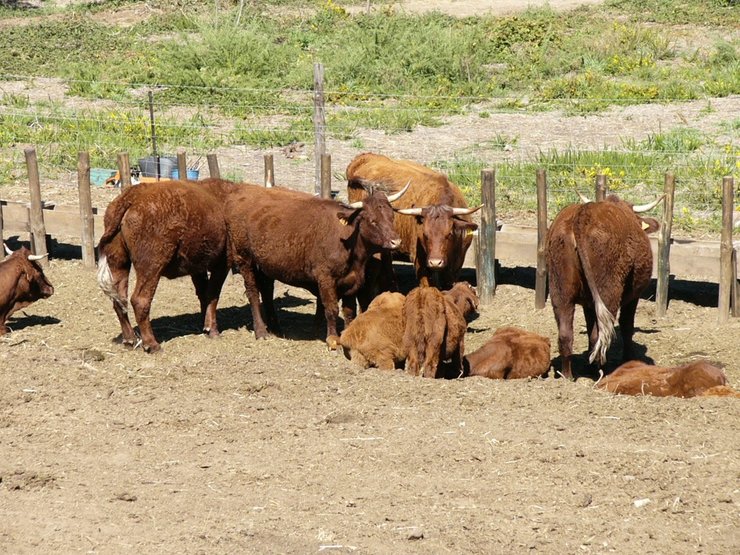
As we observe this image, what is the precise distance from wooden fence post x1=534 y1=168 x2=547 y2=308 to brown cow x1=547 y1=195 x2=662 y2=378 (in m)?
2.13

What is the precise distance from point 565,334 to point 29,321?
19.1 feet

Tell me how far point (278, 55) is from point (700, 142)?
10.5 metres

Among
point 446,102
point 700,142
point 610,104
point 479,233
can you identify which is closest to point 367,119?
point 446,102

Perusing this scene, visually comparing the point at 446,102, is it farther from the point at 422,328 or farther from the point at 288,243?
the point at 422,328

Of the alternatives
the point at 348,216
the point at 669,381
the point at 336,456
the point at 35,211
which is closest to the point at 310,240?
the point at 348,216

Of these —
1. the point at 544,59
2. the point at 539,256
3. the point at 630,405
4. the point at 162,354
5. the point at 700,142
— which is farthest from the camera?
the point at 544,59

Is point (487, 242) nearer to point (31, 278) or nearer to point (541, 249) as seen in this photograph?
point (541, 249)

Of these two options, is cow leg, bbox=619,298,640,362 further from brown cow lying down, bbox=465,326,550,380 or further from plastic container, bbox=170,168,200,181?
plastic container, bbox=170,168,200,181

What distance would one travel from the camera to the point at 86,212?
14.8m

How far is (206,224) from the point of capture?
40.3 feet

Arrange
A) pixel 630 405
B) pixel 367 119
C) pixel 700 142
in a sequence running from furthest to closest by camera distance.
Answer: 1. pixel 367 119
2. pixel 700 142
3. pixel 630 405

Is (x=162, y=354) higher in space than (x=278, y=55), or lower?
lower

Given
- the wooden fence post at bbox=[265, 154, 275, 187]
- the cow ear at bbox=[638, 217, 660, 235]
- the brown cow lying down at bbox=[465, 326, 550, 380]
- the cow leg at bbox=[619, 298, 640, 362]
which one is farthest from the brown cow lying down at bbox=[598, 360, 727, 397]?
the wooden fence post at bbox=[265, 154, 275, 187]

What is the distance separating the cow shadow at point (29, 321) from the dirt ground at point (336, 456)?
0.79 metres
